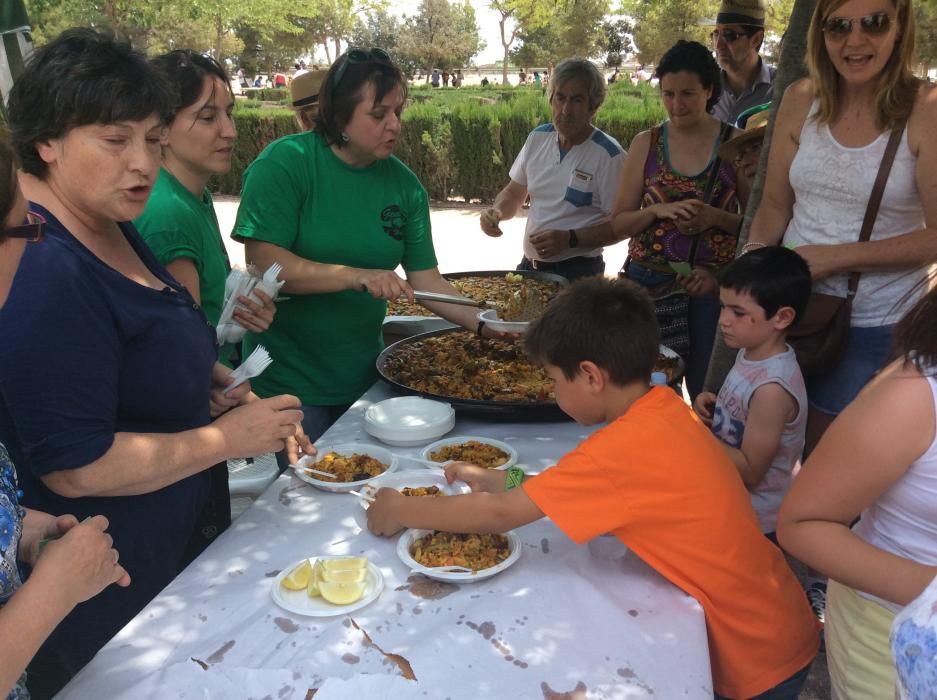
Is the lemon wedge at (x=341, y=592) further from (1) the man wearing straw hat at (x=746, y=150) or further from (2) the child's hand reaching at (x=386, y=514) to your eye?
(1) the man wearing straw hat at (x=746, y=150)

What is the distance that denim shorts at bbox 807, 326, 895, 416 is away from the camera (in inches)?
97.3

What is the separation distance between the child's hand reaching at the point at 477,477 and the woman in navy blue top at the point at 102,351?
426 millimetres

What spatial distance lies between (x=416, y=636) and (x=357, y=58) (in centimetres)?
202

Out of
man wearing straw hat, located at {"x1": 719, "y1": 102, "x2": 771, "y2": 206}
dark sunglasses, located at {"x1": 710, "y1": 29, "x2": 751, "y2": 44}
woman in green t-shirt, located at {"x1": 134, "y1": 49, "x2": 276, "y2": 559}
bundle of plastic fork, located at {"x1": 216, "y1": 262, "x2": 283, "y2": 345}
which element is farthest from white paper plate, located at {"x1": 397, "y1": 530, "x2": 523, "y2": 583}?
dark sunglasses, located at {"x1": 710, "y1": 29, "x2": 751, "y2": 44}

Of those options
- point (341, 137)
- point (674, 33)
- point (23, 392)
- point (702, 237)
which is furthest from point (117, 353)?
point (674, 33)

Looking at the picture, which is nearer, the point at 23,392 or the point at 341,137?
the point at 23,392

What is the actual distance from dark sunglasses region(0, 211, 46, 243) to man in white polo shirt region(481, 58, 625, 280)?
3.10 m

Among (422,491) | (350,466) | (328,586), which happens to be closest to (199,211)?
(350,466)

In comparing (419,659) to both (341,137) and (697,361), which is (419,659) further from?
(697,361)

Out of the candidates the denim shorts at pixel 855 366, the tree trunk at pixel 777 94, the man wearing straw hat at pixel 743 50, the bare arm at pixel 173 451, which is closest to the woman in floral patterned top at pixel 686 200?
the tree trunk at pixel 777 94

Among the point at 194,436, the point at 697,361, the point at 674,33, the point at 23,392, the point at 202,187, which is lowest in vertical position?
the point at 697,361

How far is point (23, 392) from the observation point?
1.36 meters

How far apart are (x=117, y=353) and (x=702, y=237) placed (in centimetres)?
286

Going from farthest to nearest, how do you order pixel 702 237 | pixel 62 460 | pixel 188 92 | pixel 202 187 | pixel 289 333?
1. pixel 702 237
2. pixel 289 333
3. pixel 202 187
4. pixel 188 92
5. pixel 62 460
